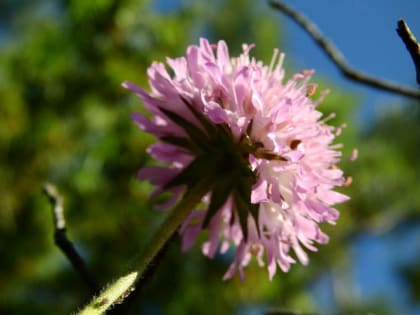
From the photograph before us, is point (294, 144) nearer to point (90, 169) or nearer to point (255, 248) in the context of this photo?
point (255, 248)

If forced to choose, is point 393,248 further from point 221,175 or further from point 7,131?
point 221,175

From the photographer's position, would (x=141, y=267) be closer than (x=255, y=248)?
Yes

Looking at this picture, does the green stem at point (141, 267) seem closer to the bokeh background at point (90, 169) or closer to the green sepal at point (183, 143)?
the green sepal at point (183, 143)

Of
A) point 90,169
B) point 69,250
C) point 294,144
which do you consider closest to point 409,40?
point 294,144

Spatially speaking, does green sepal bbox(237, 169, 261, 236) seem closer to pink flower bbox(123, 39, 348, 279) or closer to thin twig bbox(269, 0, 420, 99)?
pink flower bbox(123, 39, 348, 279)

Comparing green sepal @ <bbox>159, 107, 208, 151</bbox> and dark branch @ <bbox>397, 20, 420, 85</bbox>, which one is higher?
green sepal @ <bbox>159, 107, 208, 151</bbox>

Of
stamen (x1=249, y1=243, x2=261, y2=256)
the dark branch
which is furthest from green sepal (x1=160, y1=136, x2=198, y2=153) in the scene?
the dark branch

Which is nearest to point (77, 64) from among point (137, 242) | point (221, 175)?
point (137, 242)
